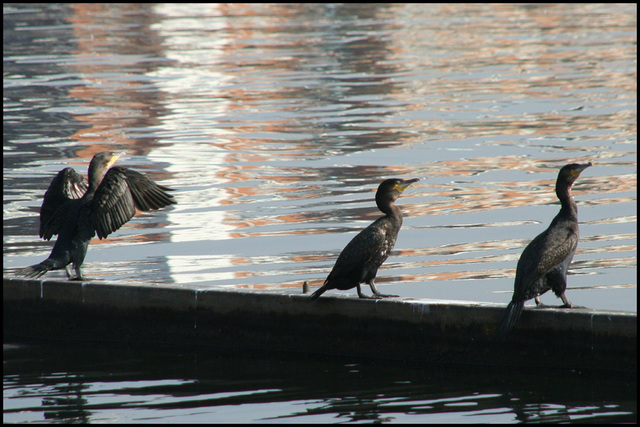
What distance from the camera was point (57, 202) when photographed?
28.0 ft

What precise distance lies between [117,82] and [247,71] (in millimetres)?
2972

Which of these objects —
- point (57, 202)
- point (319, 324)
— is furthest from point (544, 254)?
point (57, 202)

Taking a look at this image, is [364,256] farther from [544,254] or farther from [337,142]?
[337,142]

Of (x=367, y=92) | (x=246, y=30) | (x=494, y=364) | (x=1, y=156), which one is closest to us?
(x=494, y=364)

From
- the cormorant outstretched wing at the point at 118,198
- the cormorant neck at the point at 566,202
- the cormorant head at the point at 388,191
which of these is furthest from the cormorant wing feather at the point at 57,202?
the cormorant neck at the point at 566,202

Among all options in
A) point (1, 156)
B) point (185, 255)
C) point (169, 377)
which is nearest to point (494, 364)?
point (169, 377)

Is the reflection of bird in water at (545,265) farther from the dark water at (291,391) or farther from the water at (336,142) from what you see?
the water at (336,142)

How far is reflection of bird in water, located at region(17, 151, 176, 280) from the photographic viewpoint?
816 cm

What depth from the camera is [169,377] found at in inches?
285

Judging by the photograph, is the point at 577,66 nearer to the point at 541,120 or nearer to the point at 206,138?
the point at 541,120

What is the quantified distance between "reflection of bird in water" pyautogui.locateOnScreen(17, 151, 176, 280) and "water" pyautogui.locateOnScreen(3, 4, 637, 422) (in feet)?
3.72

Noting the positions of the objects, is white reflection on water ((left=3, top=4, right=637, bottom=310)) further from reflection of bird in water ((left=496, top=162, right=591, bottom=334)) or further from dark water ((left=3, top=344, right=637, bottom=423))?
dark water ((left=3, top=344, right=637, bottom=423))

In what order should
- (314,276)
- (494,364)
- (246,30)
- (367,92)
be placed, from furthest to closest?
(246,30) < (367,92) < (314,276) < (494,364)

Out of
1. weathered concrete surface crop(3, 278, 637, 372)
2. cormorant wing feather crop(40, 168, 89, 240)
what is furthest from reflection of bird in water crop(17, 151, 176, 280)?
weathered concrete surface crop(3, 278, 637, 372)
